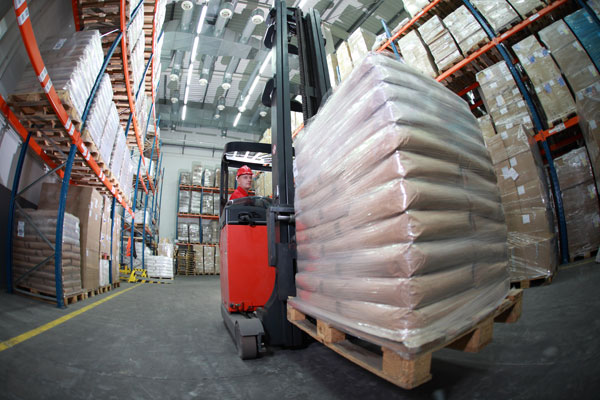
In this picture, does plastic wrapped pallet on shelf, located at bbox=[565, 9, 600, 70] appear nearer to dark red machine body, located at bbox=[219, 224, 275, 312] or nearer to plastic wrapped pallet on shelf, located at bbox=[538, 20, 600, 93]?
plastic wrapped pallet on shelf, located at bbox=[538, 20, 600, 93]

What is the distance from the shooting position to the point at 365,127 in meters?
1.37

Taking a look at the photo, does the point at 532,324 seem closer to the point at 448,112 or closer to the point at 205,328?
the point at 448,112

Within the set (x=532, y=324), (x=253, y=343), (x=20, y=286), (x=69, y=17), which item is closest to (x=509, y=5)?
(x=532, y=324)

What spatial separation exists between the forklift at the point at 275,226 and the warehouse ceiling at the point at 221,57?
6.69 meters

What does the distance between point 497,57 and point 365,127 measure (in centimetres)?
534

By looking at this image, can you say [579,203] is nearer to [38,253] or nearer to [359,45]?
[359,45]

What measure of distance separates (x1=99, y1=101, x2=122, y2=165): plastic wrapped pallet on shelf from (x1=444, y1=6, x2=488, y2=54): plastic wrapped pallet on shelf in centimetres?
629

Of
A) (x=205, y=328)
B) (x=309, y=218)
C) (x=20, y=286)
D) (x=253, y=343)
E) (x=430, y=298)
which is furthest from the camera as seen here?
(x=20, y=286)

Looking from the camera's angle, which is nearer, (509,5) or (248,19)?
(509,5)

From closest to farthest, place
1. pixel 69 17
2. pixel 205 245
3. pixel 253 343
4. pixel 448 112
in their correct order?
pixel 448 112 → pixel 253 343 → pixel 69 17 → pixel 205 245

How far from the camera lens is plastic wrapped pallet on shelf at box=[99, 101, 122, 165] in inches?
183

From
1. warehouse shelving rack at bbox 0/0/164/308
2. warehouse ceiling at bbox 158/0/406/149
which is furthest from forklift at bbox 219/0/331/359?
warehouse ceiling at bbox 158/0/406/149

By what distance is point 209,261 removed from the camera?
1282 centimetres

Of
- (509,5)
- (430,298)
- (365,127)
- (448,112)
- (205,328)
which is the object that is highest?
(509,5)
